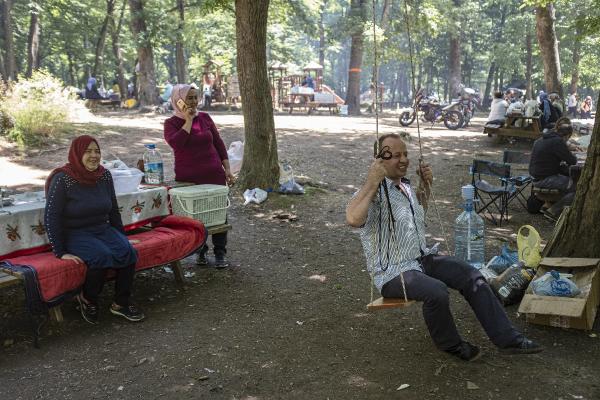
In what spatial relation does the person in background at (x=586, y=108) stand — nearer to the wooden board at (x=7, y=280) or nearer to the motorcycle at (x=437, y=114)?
the motorcycle at (x=437, y=114)

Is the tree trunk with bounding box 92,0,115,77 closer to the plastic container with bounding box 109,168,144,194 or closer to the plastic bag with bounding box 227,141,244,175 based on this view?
the plastic bag with bounding box 227,141,244,175

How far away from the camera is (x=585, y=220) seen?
4520 millimetres

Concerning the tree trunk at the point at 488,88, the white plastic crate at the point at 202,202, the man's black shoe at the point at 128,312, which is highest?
the tree trunk at the point at 488,88

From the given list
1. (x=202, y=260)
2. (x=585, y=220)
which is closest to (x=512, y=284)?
(x=585, y=220)

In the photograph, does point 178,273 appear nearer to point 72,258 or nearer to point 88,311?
point 88,311

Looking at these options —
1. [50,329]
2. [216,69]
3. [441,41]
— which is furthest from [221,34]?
[50,329]

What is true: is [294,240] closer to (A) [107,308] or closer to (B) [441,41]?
(A) [107,308]

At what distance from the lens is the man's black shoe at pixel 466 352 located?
362 centimetres

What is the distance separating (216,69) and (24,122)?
15.5m

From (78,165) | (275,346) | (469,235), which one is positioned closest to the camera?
(275,346)

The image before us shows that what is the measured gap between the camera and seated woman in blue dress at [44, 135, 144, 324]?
415 centimetres

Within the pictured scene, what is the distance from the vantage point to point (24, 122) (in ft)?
40.4

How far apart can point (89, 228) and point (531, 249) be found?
12.4 ft

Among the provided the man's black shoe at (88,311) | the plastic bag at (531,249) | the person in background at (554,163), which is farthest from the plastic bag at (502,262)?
the man's black shoe at (88,311)
